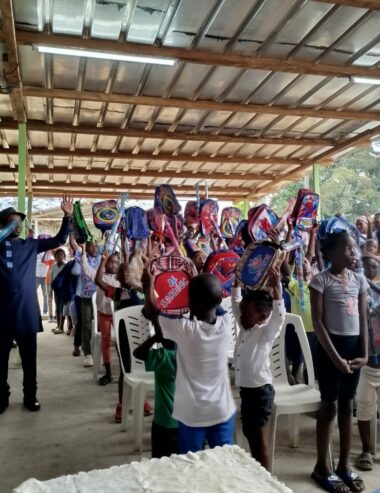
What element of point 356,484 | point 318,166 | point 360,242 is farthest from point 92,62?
point 318,166

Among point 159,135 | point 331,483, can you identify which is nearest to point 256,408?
point 331,483

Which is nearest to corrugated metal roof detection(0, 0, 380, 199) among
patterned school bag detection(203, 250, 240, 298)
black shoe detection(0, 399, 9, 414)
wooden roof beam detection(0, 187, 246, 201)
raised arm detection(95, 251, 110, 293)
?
wooden roof beam detection(0, 187, 246, 201)

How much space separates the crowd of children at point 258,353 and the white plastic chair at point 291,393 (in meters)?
0.11

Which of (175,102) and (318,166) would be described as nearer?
(175,102)

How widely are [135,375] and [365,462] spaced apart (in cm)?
149

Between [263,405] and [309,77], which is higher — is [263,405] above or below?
below

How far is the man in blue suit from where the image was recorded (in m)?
3.69

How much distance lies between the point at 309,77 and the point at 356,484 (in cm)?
446

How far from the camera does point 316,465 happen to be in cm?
253

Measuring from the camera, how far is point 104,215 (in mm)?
4191

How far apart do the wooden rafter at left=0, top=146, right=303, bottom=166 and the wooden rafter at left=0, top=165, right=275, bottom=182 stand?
0.96 metres

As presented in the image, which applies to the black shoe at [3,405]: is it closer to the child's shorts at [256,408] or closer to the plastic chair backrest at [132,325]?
the plastic chair backrest at [132,325]

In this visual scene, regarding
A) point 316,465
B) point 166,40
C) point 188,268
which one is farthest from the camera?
point 166,40

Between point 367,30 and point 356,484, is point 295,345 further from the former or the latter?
point 367,30
